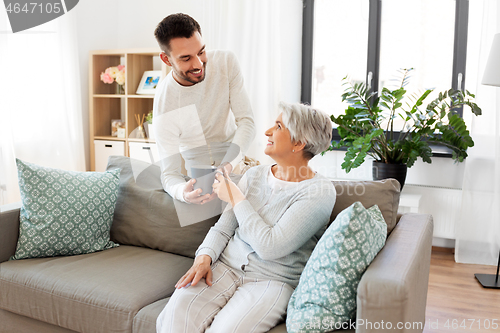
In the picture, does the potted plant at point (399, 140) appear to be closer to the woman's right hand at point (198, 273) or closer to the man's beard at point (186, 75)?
the man's beard at point (186, 75)

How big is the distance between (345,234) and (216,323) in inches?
19.8

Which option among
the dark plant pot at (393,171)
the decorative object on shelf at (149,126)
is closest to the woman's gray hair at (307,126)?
the dark plant pot at (393,171)

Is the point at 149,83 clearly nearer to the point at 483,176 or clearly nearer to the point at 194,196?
the point at 194,196

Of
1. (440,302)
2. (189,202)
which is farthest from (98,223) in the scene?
(440,302)

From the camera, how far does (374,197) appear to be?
1776 millimetres

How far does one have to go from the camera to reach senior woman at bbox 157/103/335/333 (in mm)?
1491

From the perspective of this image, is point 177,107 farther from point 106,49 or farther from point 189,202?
point 106,49

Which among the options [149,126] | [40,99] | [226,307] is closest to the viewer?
[226,307]

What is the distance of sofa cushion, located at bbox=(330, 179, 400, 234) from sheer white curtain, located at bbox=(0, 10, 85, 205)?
9.15 ft

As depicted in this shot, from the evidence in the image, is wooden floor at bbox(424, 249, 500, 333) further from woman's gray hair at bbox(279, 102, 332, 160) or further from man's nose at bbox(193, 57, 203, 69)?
man's nose at bbox(193, 57, 203, 69)

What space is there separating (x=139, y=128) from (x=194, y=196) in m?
2.48

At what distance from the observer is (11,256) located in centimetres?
200

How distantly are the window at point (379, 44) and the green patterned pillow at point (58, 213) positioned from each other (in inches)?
100

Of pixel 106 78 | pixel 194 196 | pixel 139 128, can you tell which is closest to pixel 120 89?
pixel 106 78
